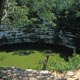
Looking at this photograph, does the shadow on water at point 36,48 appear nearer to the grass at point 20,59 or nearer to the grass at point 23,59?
the grass at point 23,59

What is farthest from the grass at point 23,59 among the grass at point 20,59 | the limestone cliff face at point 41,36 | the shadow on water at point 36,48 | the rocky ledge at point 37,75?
the rocky ledge at point 37,75

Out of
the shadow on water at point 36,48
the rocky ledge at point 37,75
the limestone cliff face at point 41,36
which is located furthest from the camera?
the limestone cliff face at point 41,36

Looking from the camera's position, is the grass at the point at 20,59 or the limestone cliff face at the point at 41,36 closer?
the grass at the point at 20,59

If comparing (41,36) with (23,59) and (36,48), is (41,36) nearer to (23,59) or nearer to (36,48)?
(36,48)

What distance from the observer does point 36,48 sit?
25.0 meters

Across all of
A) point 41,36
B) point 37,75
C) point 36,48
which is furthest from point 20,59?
point 37,75

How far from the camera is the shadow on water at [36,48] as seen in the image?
2375 centimetres

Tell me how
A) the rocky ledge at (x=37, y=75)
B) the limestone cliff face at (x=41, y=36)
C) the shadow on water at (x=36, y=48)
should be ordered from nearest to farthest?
1. the rocky ledge at (x=37, y=75)
2. the shadow on water at (x=36, y=48)
3. the limestone cliff face at (x=41, y=36)

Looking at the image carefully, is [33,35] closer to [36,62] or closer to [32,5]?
[32,5]

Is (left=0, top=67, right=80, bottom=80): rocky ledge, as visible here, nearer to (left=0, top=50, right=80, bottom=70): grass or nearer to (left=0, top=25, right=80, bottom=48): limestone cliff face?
(left=0, top=50, right=80, bottom=70): grass

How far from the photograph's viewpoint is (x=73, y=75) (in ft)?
23.6

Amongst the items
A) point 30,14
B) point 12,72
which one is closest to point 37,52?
point 30,14

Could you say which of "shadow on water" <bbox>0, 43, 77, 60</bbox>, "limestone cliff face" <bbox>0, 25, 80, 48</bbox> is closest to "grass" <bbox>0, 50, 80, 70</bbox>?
"shadow on water" <bbox>0, 43, 77, 60</bbox>

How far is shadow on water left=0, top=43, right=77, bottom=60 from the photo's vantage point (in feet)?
77.9
